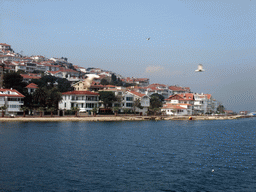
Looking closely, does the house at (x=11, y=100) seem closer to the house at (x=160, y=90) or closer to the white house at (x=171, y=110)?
the white house at (x=171, y=110)

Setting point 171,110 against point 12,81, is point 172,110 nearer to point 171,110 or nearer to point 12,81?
point 171,110

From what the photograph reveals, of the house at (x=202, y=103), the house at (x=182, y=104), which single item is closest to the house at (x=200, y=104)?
the house at (x=202, y=103)

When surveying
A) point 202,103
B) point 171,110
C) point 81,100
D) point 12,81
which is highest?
point 12,81

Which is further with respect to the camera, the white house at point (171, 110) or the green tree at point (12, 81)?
the white house at point (171, 110)

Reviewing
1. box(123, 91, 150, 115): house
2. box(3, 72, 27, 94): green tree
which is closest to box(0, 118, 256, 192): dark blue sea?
box(3, 72, 27, 94): green tree

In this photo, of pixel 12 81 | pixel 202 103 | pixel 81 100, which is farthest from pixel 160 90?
pixel 12 81

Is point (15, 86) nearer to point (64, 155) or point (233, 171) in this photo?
point (64, 155)
